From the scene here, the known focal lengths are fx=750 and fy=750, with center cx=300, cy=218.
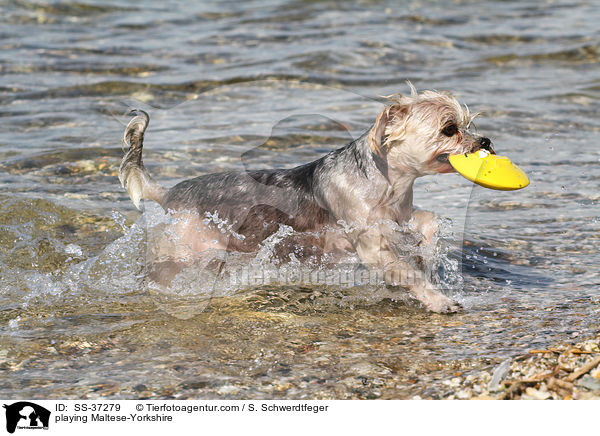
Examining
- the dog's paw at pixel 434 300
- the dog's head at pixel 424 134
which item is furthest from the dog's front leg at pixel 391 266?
the dog's head at pixel 424 134

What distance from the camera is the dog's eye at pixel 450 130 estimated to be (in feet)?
17.5

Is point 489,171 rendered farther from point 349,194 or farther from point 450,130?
point 349,194

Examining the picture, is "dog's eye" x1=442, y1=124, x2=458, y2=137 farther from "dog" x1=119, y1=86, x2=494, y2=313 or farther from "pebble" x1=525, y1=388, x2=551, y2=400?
"pebble" x1=525, y1=388, x2=551, y2=400

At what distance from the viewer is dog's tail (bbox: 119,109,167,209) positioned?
6.09m

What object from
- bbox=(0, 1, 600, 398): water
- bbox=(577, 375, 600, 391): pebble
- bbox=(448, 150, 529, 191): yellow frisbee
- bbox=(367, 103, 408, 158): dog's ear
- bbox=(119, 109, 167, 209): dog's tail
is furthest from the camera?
bbox=(119, 109, 167, 209): dog's tail

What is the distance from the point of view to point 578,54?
14516 mm

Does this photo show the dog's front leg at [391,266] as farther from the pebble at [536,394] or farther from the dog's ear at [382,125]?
the pebble at [536,394]

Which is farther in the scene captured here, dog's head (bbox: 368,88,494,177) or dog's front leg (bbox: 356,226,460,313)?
dog's front leg (bbox: 356,226,460,313)

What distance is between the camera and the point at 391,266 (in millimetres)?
5730

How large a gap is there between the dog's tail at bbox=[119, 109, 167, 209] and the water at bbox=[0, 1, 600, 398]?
0.74 feet

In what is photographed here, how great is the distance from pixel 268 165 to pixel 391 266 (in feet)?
11.7
